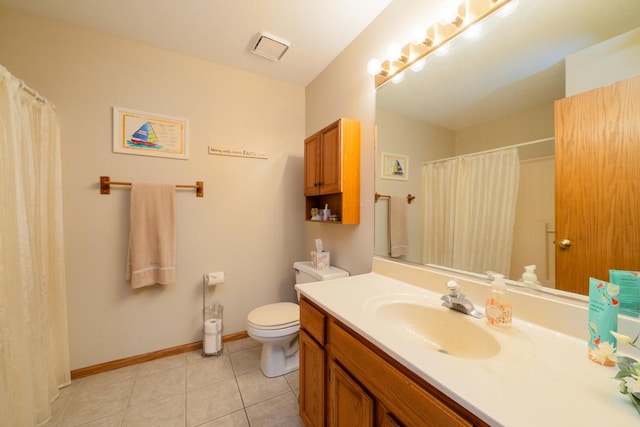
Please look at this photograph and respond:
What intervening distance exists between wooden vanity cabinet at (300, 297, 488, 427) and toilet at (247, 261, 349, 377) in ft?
1.36

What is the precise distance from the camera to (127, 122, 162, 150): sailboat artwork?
1.81 meters

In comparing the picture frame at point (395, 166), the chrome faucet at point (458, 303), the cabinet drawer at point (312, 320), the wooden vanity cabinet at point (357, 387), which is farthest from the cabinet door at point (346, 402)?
the picture frame at point (395, 166)

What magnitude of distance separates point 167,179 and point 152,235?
17.9 inches

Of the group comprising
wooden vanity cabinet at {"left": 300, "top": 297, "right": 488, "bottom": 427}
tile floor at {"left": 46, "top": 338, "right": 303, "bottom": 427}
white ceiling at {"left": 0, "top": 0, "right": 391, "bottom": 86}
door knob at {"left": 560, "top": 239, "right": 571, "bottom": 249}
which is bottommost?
tile floor at {"left": 46, "top": 338, "right": 303, "bottom": 427}

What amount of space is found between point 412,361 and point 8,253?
69.1 inches

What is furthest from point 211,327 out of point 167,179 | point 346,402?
point 346,402

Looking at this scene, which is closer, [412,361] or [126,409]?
[412,361]

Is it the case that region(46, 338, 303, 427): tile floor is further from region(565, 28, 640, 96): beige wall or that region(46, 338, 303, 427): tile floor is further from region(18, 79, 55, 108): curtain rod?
region(565, 28, 640, 96): beige wall

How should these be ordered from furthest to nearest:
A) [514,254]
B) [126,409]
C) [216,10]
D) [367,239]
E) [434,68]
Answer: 1. [367,239]
2. [216,10]
3. [126,409]
4. [434,68]
5. [514,254]

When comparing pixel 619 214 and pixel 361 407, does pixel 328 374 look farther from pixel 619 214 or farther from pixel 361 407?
pixel 619 214

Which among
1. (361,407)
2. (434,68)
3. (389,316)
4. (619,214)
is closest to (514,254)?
(619,214)

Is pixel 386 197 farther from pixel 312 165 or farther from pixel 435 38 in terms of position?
pixel 435 38

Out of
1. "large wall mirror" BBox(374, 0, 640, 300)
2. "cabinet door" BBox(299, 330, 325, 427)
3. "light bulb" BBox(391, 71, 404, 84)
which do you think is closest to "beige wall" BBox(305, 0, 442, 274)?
"light bulb" BBox(391, 71, 404, 84)

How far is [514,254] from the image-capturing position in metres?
0.95
